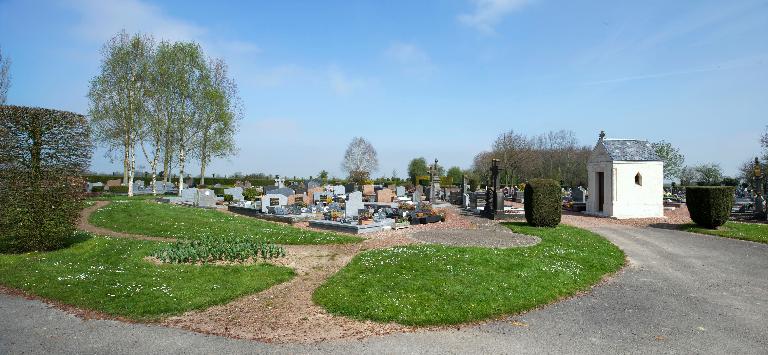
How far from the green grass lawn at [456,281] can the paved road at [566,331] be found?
502 mm

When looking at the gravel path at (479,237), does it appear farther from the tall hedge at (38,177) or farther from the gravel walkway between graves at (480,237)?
the tall hedge at (38,177)

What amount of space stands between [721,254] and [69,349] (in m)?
16.4

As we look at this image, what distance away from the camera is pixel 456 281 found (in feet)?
29.2

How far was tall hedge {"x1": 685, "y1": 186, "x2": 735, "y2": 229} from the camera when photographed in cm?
1783

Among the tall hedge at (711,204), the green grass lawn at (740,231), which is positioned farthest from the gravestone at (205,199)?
the green grass lawn at (740,231)

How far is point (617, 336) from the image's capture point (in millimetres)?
6426

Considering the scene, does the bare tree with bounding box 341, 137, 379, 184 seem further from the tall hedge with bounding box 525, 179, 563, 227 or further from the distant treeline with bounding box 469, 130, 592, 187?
the tall hedge with bounding box 525, 179, 563, 227

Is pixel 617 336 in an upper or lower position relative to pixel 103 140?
lower

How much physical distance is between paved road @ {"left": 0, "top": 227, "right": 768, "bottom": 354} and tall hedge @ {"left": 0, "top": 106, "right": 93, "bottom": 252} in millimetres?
4546

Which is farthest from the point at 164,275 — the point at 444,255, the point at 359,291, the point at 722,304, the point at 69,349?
the point at 722,304

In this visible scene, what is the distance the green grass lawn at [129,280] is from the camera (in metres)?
7.61

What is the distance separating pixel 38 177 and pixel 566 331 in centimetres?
1383

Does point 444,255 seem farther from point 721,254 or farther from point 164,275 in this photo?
point 721,254

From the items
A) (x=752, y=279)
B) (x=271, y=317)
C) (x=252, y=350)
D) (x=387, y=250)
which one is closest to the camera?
(x=252, y=350)
